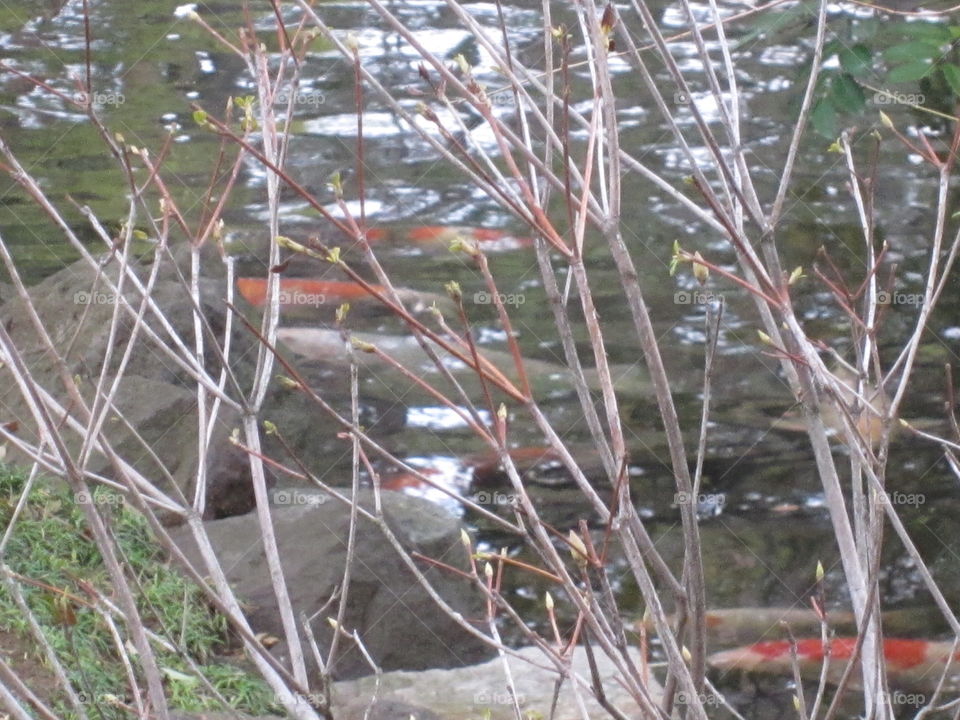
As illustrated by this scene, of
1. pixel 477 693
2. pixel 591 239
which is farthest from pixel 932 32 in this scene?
pixel 591 239

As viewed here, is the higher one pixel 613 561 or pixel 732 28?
pixel 732 28

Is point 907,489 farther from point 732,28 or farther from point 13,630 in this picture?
point 732,28

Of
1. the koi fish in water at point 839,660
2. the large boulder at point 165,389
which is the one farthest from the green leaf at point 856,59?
the large boulder at point 165,389

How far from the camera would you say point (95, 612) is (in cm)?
368

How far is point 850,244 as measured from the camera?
25.6 feet

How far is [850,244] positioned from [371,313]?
121 inches

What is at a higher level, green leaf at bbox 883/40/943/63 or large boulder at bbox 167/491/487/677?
green leaf at bbox 883/40/943/63

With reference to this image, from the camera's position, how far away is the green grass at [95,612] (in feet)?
12.1

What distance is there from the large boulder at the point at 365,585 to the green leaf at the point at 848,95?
2.11 meters

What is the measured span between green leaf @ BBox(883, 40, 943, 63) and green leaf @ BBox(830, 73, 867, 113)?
0.26m

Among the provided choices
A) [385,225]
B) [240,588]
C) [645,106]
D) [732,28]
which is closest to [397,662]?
[240,588]

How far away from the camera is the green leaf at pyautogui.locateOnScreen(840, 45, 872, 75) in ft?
13.6

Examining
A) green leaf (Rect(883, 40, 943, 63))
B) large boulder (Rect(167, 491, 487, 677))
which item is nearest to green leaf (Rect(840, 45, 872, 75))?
green leaf (Rect(883, 40, 943, 63))

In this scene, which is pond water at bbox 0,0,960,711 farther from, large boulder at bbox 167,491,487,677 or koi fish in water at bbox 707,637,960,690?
large boulder at bbox 167,491,487,677
